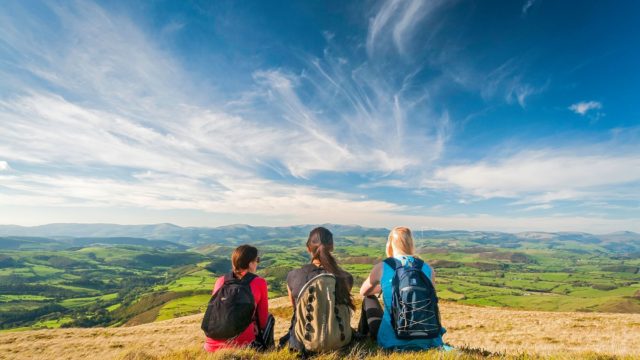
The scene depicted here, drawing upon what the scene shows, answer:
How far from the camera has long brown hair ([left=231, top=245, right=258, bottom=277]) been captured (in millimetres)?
6523

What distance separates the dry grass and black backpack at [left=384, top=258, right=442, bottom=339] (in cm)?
49

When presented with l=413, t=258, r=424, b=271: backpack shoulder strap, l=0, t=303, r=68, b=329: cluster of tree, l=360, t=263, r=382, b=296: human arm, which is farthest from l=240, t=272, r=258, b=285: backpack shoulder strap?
l=0, t=303, r=68, b=329: cluster of tree

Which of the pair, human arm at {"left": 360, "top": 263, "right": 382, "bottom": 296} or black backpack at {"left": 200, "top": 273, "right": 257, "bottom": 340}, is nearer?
black backpack at {"left": 200, "top": 273, "right": 257, "bottom": 340}

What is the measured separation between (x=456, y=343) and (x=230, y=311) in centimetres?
922

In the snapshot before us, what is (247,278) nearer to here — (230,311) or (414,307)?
(230,311)

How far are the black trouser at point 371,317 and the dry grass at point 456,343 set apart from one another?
77cm

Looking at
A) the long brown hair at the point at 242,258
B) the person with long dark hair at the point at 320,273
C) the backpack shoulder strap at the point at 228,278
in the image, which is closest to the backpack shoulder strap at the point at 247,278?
the long brown hair at the point at 242,258

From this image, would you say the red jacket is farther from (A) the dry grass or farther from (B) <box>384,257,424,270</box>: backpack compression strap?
(B) <box>384,257,424,270</box>: backpack compression strap

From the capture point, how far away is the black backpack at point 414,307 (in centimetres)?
576

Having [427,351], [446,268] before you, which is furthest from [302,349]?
[446,268]

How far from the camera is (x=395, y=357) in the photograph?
520 cm

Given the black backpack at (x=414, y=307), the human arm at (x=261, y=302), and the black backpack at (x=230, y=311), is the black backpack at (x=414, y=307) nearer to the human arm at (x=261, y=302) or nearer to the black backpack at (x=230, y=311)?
the human arm at (x=261, y=302)

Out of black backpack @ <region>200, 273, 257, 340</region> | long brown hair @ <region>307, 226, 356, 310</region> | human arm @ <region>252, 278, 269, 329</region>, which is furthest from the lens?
human arm @ <region>252, 278, 269, 329</region>

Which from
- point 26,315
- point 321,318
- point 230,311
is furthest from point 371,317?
point 26,315
